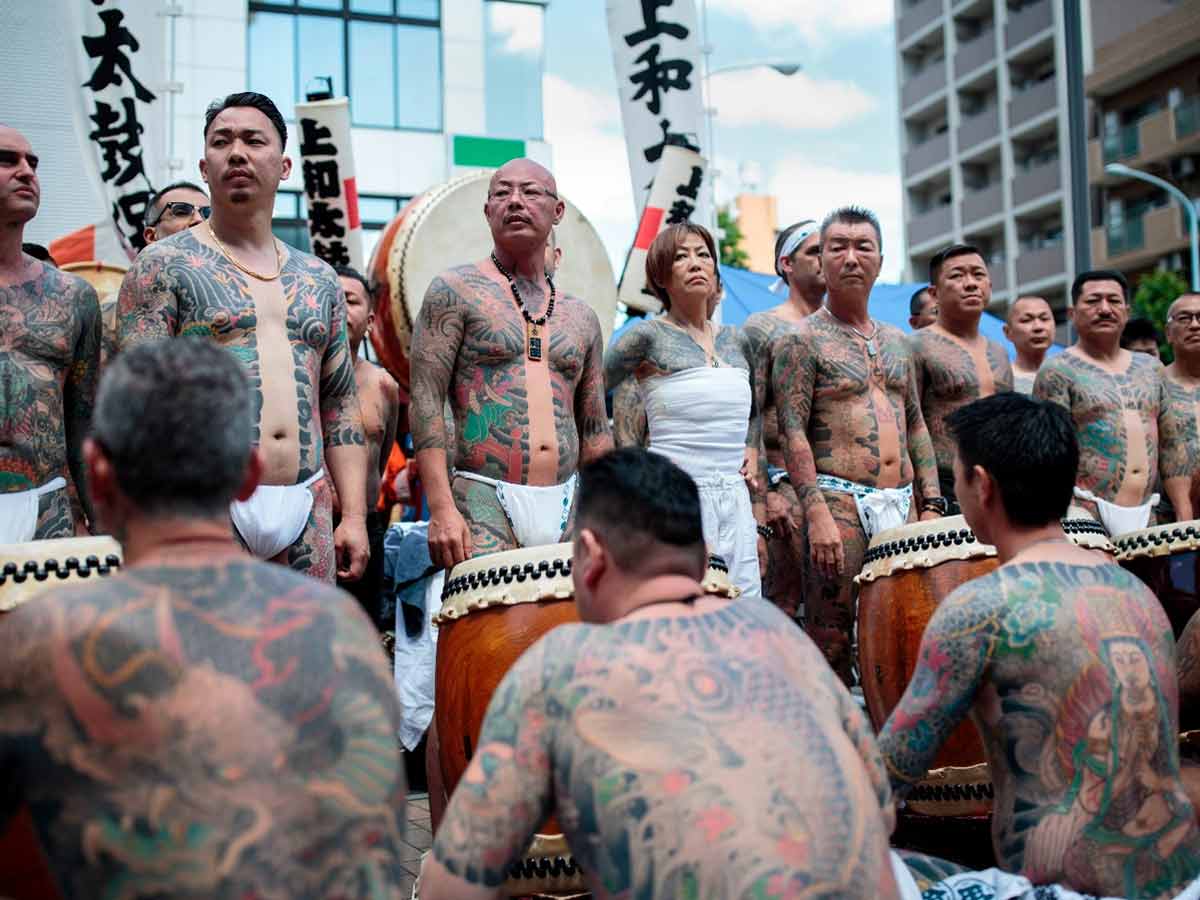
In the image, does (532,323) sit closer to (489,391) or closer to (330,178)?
(489,391)

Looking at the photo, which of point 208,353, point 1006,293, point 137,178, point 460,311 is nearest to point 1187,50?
point 1006,293

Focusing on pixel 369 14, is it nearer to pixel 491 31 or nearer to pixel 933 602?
pixel 491 31

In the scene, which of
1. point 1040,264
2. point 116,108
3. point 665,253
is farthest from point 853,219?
point 1040,264

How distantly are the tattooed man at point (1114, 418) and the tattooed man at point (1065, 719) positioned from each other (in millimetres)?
3001

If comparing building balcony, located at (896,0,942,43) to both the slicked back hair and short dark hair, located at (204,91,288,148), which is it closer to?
the slicked back hair

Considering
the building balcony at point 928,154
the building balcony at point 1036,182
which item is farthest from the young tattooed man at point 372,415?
the building balcony at point 928,154

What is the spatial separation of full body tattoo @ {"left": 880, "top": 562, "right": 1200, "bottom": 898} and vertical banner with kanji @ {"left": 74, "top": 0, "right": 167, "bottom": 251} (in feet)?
18.9

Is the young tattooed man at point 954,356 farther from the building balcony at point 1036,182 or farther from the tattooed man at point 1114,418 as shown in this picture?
the building balcony at point 1036,182

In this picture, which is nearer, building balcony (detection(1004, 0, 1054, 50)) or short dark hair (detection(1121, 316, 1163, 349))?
short dark hair (detection(1121, 316, 1163, 349))

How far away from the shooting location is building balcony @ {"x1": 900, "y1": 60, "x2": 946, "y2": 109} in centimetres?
3925

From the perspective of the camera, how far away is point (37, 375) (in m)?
3.37

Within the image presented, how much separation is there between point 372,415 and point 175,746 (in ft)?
14.5

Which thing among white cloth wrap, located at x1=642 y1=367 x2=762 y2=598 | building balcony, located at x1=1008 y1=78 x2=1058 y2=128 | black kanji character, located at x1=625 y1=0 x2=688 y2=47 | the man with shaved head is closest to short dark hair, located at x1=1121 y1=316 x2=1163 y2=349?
black kanji character, located at x1=625 y1=0 x2=688 y2=47

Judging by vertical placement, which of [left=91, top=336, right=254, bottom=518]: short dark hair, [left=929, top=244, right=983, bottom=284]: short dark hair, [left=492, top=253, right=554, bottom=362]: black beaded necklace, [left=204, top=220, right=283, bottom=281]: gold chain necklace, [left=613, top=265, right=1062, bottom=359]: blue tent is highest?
[left=613, top=265, right=1062, bottom=359]: blue tent
